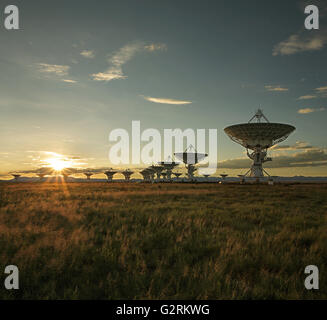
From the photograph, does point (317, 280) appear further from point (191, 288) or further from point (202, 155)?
point (202, 155)

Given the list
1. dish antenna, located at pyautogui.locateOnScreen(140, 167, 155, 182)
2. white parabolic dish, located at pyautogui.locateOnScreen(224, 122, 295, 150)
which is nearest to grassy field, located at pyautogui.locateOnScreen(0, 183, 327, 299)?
white parabolic dish, located at pyautogui.locateOnScreen(224, 122, 295, 150)

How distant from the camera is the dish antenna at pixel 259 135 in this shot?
50.6m

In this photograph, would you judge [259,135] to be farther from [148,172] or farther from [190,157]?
[148,172]

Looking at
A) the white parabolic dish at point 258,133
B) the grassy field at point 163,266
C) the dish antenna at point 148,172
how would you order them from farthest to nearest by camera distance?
the dish antenna at point 148,172
the white parabolic dish at point 258,133
the grassy field at point 163,266

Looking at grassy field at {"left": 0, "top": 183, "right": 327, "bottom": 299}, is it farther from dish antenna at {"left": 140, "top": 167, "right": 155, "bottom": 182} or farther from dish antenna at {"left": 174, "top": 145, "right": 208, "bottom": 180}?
dish antenna at {"left": 140, "top": 167, "right": 155, "bottom": 182}

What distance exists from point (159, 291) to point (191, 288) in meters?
0.59

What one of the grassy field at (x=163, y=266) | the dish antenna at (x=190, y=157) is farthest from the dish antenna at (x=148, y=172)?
the grassy field at (x=163, y=266)

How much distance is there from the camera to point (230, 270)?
484cm

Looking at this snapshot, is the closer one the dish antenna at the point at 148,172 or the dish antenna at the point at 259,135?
the dish antenna at the point at 259,135

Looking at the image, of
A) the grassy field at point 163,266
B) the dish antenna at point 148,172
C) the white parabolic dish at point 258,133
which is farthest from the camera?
the dish antenna at point 148,172

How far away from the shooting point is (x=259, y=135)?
5294cm

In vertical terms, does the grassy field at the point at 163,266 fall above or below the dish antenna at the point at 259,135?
below

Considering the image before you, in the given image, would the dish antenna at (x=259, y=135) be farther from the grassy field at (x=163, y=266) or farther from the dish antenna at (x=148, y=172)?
the dish antenna at (x=148, y=172)
